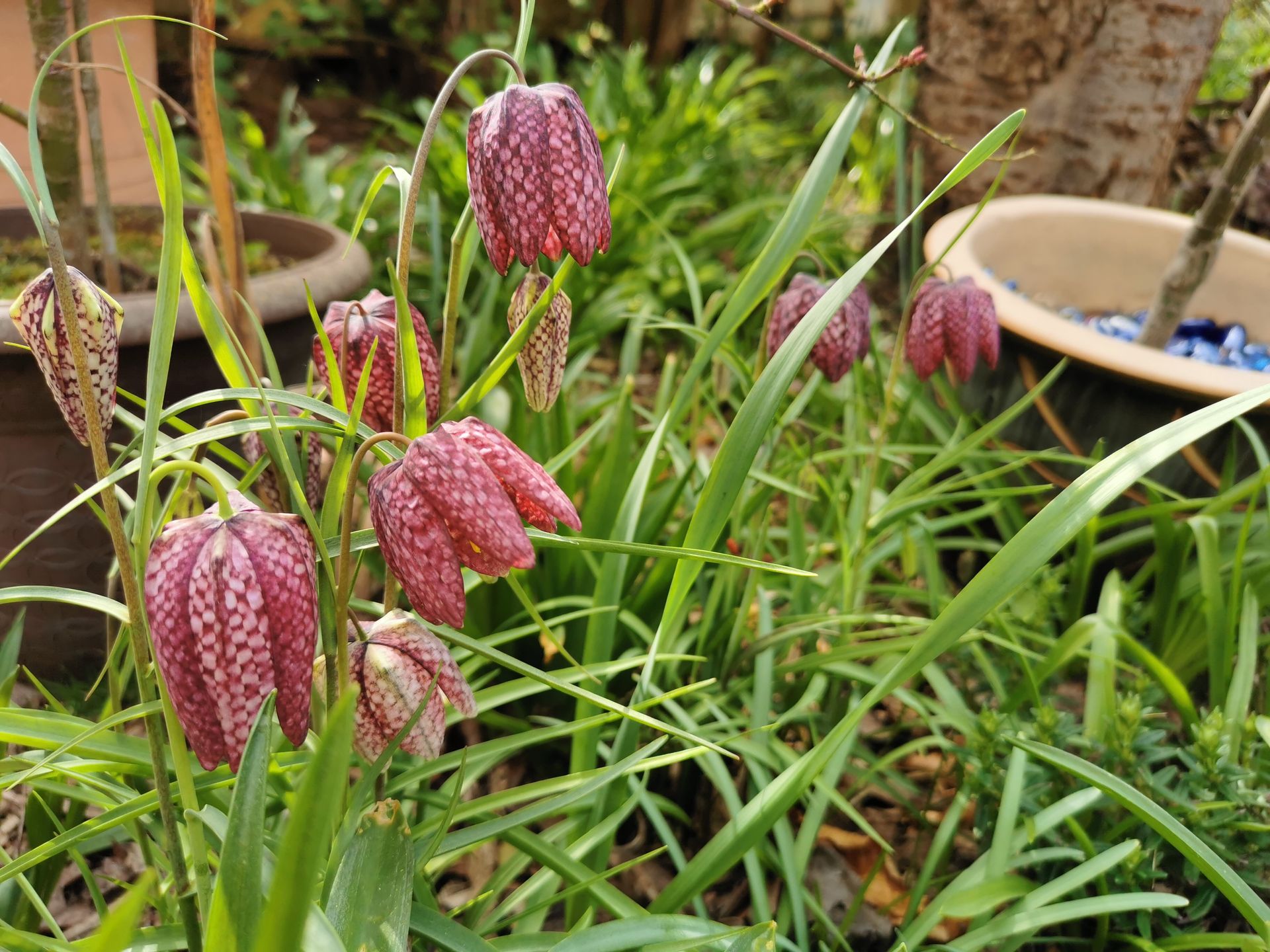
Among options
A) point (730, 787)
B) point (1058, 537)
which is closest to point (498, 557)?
point (1058, 537)

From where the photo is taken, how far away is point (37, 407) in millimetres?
1184

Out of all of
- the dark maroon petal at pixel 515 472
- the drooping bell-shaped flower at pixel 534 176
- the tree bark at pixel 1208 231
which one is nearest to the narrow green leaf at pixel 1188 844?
the dark maroon petal at pixel 515 472

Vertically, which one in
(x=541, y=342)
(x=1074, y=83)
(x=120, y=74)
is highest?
(x=1074, y=83)

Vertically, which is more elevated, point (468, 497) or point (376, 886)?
point (468, 497)

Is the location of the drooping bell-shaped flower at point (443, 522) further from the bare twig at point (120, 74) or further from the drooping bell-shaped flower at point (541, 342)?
the bare twig at point (120, 74)

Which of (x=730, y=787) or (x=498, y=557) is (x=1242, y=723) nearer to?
(x=730, y=787)

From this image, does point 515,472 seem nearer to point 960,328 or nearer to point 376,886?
point 376,886

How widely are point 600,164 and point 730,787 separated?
64cm

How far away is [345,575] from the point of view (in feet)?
2.08

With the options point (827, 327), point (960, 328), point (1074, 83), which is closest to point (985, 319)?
point (960, 328)

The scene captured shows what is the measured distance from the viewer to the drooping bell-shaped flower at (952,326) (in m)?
1.23

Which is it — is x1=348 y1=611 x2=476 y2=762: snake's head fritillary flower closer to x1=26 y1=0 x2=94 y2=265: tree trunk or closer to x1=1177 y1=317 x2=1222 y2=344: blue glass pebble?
x1=26 y1=0 x2=94 y2=265: tree trunk

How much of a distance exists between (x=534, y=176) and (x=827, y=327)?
0.56 metres

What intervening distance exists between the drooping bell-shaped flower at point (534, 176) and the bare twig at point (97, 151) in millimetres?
764
